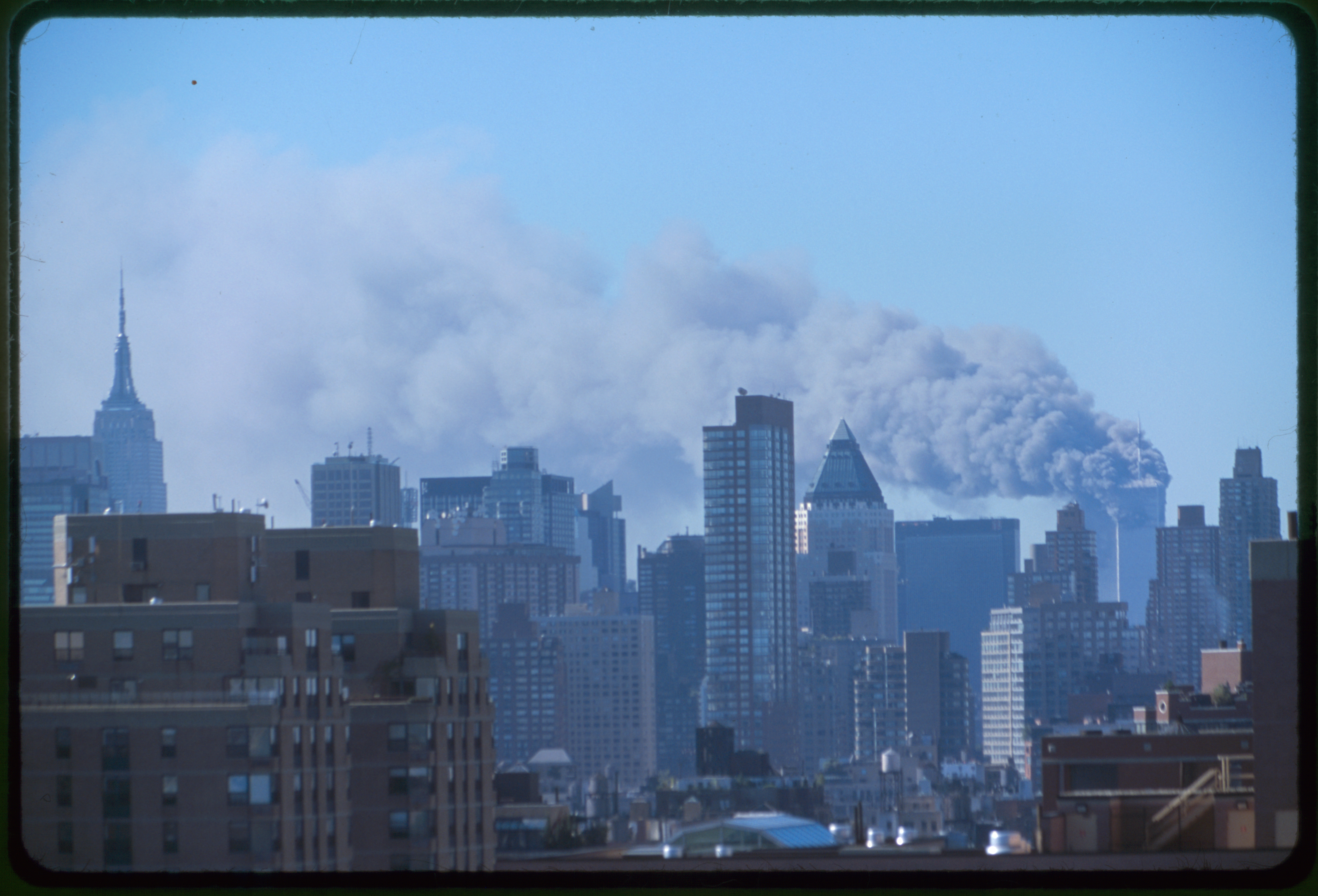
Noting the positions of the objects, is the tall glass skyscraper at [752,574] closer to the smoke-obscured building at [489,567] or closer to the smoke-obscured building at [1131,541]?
the smoke-obscured building at [489,567]

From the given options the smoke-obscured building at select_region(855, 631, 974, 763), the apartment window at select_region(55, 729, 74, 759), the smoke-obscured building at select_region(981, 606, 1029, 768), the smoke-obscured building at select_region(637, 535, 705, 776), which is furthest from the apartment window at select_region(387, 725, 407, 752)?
the apartment window at select_region(55, 729, 74, 759)

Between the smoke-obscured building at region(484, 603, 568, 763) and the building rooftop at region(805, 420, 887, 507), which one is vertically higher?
the building rooftop at region(805, 420, 887, 507)

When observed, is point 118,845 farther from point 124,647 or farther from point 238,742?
point 238,742

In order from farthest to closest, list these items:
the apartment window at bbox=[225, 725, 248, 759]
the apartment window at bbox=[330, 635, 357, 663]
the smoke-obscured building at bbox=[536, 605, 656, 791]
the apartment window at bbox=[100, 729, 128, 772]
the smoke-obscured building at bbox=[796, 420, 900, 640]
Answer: the smoke-obscured building at bbox=[796, 420, 900, 640] → the apartment window at bbox=[225, 725, 248, 759] → the apartment window at bbox=[330, 635, 357, 663] → the smoke-obscured building at bbox=[536, 605, 656, 791] → the apartment window at bbox=[100, 729, 128, 772]

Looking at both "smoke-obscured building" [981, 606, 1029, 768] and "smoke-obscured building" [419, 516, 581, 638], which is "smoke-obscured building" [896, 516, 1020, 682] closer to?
"smoke-obscured building" [981, 606, 1029, 768]

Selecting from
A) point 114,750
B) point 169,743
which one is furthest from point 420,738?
point 114,750

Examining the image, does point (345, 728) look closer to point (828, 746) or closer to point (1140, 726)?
point (828, 746)
